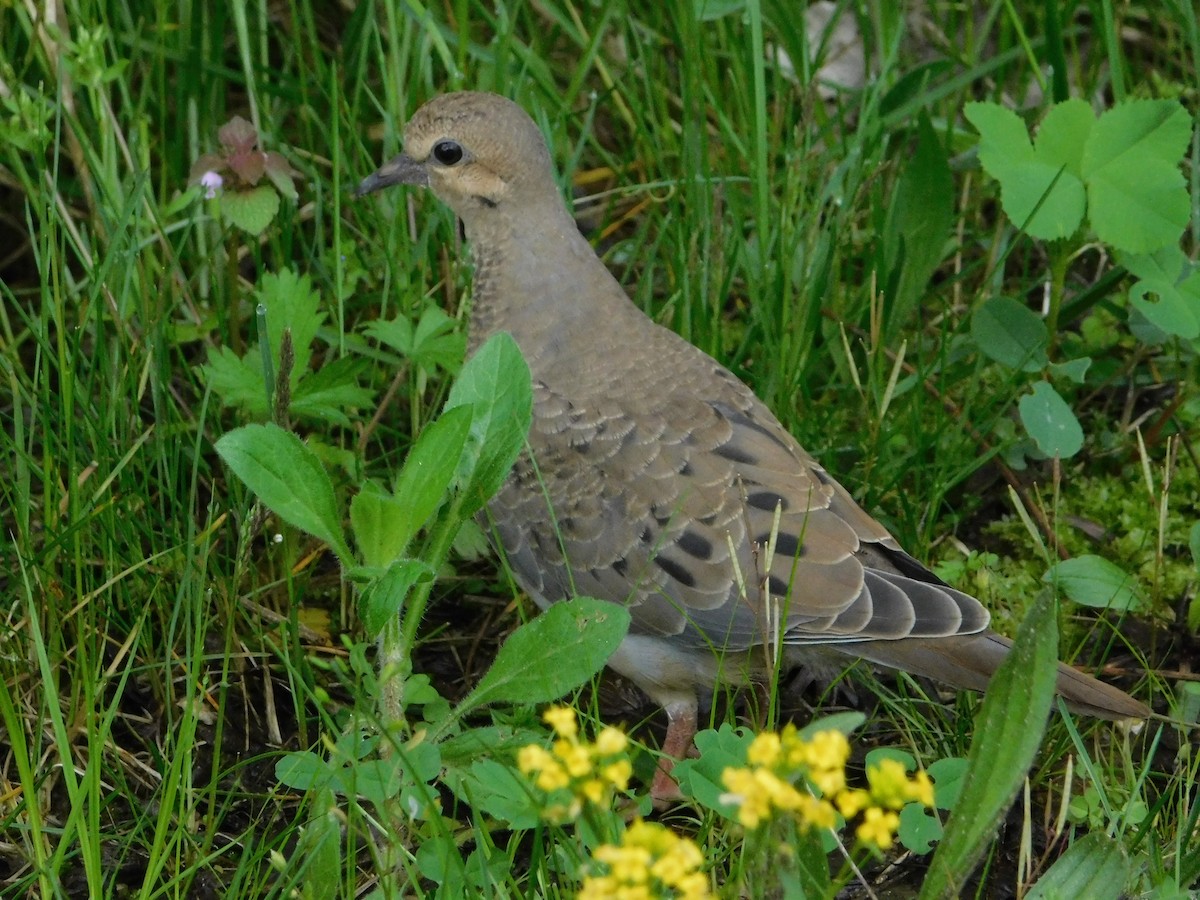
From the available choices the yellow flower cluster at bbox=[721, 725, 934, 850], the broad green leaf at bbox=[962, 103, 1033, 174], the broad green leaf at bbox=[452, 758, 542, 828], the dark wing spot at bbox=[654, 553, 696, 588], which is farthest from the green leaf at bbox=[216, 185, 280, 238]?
the yellow flower cluster at bbox=[721, 725, 934, 850]

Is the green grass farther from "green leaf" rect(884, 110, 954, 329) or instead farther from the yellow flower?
the yellow flower

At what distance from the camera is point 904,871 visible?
2939 mm

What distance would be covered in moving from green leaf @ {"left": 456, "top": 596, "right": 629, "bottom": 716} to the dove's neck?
3.05 feet

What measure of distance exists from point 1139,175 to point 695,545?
1.39 m

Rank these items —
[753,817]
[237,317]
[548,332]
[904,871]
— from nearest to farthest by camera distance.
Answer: [753,817]
[904,871]
[548,332]
[237,317]

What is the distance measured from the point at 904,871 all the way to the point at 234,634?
4.65ft

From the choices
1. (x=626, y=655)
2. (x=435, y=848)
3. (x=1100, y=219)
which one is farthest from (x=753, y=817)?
(x=1100, y=219)

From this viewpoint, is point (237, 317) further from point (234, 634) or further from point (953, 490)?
point (953, 490)

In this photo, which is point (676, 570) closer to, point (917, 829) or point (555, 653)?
point (555, 653)

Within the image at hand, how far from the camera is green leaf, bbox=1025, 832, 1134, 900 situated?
2.49 metres

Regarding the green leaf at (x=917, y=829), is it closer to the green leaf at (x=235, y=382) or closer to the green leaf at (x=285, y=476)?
the green leaf at (x=285, y=476)

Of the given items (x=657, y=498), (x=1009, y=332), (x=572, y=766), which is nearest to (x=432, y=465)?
(x=657, y=498)

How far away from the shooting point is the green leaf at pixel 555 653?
2594mm

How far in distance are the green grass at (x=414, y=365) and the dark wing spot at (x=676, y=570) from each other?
0.42m
